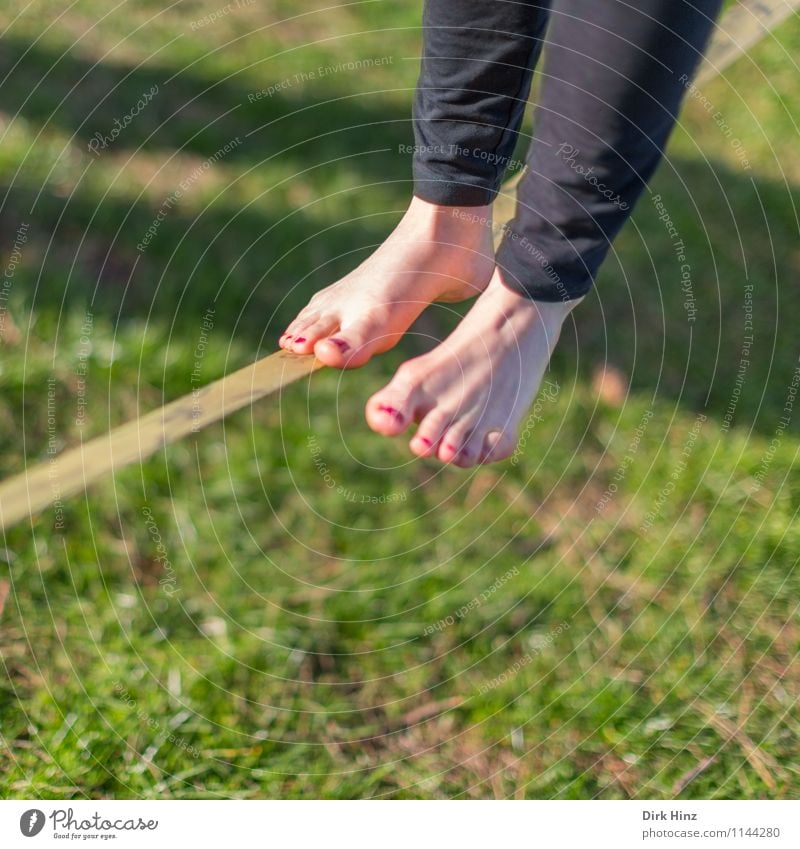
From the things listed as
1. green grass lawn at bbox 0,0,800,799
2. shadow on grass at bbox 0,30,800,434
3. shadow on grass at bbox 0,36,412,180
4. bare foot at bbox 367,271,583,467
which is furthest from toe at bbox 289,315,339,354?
shadow on grass at bbox 0,36,412,180

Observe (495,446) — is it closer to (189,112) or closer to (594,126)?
(594,126)

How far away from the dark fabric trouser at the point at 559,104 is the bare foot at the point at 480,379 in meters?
0.09

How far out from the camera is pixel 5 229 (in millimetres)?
1546

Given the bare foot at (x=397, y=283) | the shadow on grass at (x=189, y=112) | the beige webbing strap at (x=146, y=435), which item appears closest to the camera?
the beige webbing strap at (x=146, y=435)

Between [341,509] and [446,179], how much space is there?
539 millimetres

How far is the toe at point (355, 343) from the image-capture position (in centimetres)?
95

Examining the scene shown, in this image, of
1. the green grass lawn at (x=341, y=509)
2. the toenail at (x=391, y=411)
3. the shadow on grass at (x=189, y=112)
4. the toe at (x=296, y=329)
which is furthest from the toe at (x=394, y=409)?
the shadow on grass at (x=189, y=112)

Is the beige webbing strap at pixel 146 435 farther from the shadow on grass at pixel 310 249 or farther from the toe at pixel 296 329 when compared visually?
the shadow on grass at pixel 310 249

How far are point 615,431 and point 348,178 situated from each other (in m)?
0.73

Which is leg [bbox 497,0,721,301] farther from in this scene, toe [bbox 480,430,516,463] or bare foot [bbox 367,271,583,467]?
toe [bbox 480,430,516,463]

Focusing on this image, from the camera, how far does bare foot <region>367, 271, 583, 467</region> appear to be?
1.05 metres

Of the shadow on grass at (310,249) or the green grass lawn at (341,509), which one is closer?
the green grass lawn at (341,509)

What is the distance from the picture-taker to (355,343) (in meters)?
0.98
